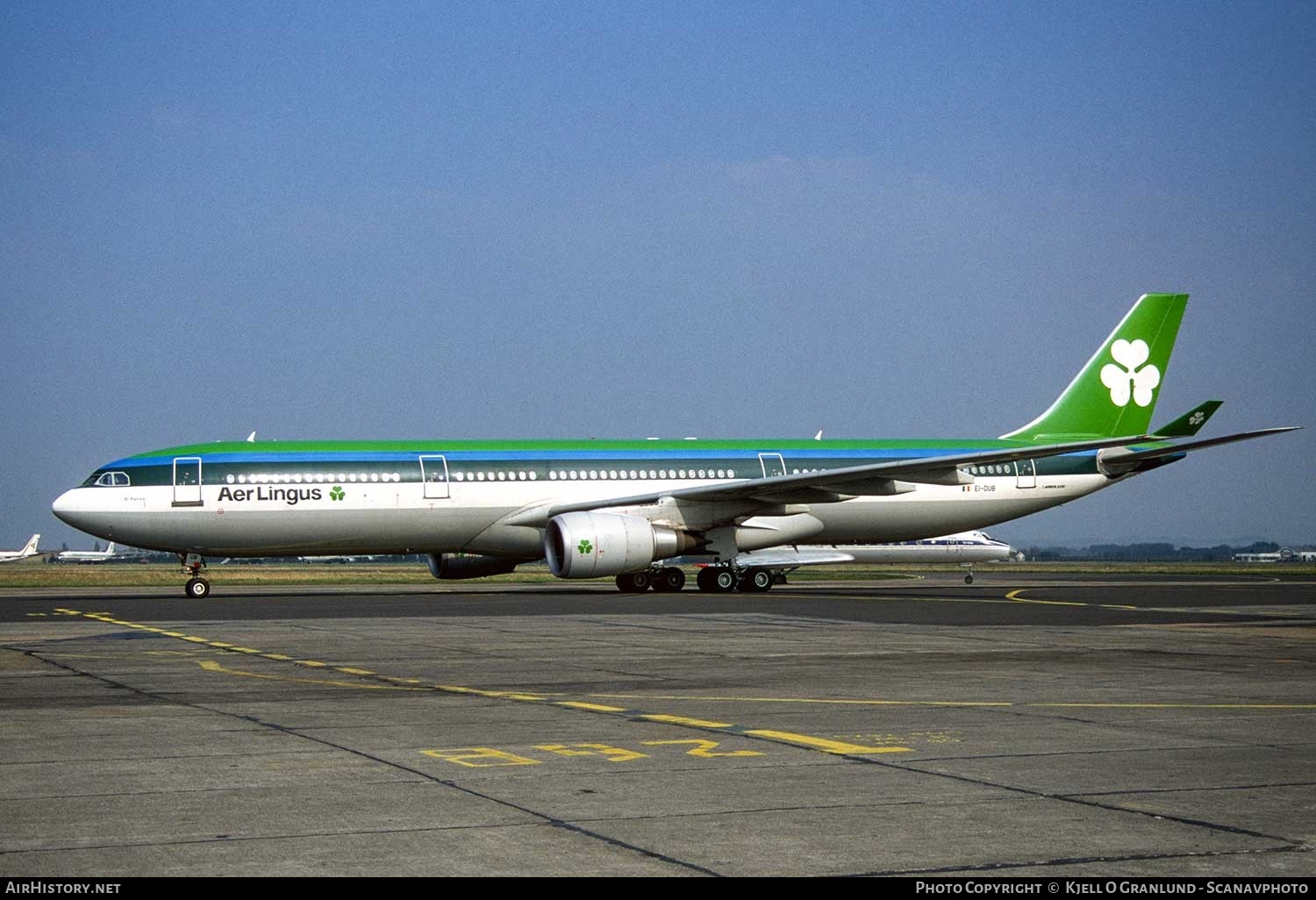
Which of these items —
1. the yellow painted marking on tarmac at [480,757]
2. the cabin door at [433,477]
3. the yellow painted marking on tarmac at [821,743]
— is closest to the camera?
the yellow painted marking on tarmac at [480,757]

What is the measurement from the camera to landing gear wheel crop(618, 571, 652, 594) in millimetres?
37750

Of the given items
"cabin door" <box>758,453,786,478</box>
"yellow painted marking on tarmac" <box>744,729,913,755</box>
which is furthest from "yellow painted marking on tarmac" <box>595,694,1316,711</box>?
"cabin door" <box>758,453,786,478</box>

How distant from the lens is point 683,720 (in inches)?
446

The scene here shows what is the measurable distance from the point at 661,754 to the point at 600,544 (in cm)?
2337

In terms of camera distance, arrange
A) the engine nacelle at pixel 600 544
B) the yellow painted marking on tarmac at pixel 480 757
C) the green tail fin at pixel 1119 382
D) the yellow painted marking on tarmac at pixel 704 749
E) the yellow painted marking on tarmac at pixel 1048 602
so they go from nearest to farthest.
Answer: the yellow painted marking on tarmac at pixel 480 757, the yellow painted marking on tarmac at pixel 704 749, the yellow painted marking on tarmac at pixel 1048 602, the engine nacelle at pixel 600 544, the green tail fin at pixel 1119 382

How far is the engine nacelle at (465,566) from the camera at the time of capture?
4025cm

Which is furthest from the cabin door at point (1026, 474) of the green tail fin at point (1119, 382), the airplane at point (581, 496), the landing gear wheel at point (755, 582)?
the landing gear wheel at point (755, 582)

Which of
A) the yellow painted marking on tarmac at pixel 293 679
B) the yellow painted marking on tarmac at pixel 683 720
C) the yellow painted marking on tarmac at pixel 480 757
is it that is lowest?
the yellow painted marking on tarmac at pixel 683 720

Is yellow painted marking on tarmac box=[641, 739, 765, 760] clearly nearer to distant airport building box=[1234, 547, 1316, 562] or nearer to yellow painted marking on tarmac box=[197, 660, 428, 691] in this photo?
yellow painted marking on tarmac box=[197, 660, 428, 691]

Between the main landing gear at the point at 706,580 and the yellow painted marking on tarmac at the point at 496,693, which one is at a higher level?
the main landing gear at the point at 706,580

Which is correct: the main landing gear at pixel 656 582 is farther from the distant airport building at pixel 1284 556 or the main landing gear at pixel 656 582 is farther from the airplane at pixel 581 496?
the distant airport building at pixel 1284 556

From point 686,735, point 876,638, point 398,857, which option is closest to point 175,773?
point 398,857

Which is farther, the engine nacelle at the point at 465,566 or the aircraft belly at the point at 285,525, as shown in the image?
the engine nacelle at the point at 465,566

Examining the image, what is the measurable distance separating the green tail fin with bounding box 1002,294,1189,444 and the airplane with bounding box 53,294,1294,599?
2.18 m
